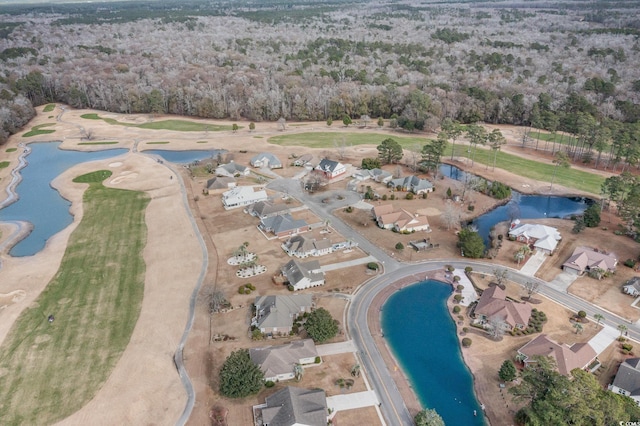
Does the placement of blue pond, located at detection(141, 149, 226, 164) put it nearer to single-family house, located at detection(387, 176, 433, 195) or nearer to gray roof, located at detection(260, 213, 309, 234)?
gray roof, located at detection(260, 213, 309, 234)

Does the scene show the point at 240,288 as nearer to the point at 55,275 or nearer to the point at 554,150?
the point at 55,275

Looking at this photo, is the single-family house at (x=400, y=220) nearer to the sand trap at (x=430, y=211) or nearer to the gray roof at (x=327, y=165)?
the sand trap at (x=430, y=211)

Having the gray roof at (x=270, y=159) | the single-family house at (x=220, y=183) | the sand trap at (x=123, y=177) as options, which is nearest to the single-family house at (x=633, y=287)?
the single-family house at (x=220, y=183)

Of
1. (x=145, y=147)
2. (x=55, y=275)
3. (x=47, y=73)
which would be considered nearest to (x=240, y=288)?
(x=55, y=275)

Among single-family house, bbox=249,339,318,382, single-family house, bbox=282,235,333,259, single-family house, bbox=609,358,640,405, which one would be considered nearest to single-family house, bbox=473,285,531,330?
single-family house, bbox=609,358,640,405

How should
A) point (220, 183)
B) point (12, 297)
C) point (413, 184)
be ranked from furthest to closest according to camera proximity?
1. point (220, 183)
2. point (413, 184)
3. point (12, 297)

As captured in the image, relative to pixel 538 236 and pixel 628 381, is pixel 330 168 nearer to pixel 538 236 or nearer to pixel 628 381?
pixel 538 236

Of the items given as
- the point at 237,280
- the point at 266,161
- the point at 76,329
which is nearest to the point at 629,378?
the point at 237,280
